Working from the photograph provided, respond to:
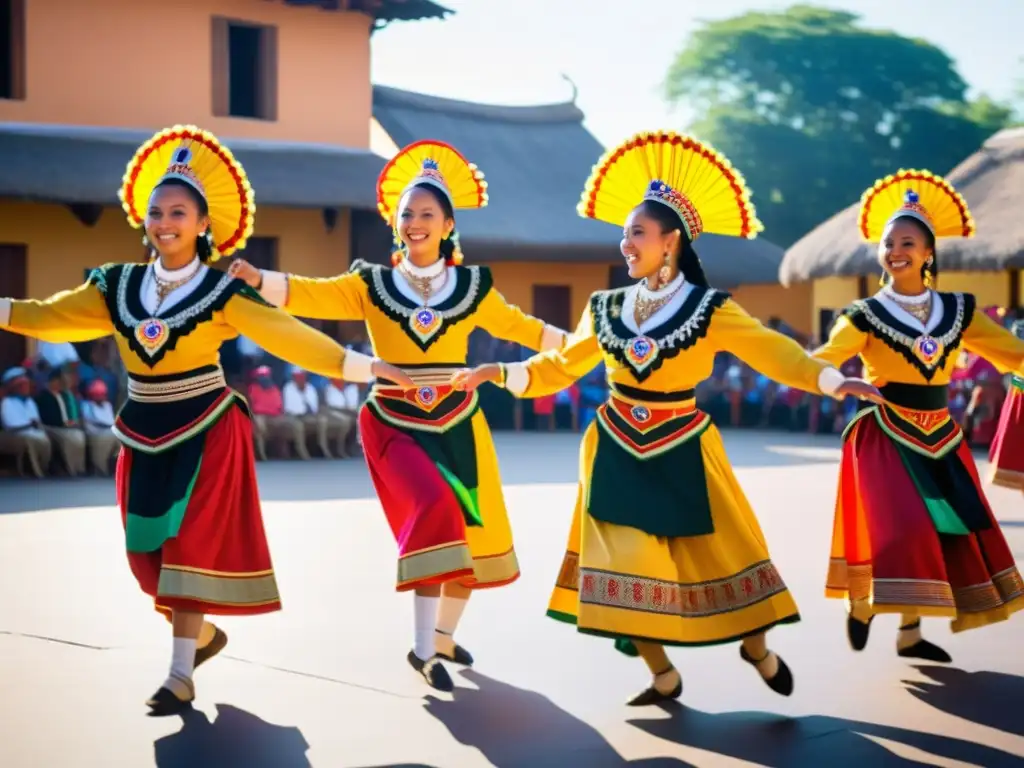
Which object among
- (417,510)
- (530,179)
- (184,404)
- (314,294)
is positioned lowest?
(417,510)

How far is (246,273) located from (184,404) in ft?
2.21

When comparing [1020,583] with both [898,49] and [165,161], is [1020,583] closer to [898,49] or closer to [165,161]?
[165,161]

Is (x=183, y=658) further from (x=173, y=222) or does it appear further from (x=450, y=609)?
(x=173, y=222)

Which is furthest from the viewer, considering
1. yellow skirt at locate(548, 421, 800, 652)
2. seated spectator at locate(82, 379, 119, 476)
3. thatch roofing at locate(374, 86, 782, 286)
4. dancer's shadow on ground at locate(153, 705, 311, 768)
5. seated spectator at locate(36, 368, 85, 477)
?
thatch roofing at locate(374, 86, 782, 286)

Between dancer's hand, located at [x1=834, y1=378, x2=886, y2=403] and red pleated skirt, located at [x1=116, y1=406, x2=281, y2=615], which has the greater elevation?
dancer's hand, located at [x1=834, y1=378, x2=886, y2=403]

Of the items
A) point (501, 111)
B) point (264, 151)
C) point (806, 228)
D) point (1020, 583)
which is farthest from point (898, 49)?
point (1020, 583)

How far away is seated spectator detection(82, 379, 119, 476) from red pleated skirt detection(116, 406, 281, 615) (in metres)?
9.03

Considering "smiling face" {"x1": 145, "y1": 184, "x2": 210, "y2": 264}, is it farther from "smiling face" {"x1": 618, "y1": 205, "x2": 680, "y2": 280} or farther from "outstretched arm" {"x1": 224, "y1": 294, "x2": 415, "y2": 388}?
"smiling face" {"x1": 618, "y1": 205, "x2": 680, "y2": 280}

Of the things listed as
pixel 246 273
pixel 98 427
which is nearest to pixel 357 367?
→ pixel 246 273

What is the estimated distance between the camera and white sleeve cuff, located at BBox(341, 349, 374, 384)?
618 cm

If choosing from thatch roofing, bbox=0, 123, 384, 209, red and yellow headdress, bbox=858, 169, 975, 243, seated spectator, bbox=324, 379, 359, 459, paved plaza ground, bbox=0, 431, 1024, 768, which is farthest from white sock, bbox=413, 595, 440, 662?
thatch roofing, bbox=0, 123, 384, 209

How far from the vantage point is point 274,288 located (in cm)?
688

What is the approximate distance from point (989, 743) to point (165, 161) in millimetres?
3635

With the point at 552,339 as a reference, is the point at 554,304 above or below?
below
